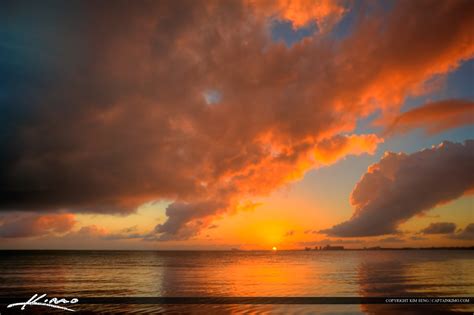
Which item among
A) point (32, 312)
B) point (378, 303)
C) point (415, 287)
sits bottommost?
point (415, 287)

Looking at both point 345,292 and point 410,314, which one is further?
point 345,292

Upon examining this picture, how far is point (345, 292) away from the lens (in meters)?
35.7

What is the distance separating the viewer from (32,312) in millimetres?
22906

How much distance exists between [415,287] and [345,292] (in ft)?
36.9

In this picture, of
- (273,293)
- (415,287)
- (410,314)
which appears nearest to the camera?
(410,314)

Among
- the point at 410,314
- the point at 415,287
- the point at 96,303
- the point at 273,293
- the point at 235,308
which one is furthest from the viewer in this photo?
the point at 415,287

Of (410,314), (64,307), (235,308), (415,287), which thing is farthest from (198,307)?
(415,287)

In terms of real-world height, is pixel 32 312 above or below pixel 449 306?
above

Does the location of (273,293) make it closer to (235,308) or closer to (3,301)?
(235,308)

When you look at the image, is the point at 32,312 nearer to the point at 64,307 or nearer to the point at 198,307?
the point at 64,307

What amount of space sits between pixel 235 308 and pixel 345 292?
1673 centimetres

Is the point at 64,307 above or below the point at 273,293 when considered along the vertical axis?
above

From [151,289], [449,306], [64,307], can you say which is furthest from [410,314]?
[151,289]

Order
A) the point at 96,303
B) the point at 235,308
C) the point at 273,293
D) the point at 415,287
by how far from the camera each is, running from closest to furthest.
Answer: the point at 235,308
the point at 96,303
the point at 273,293
the point at 415,287
